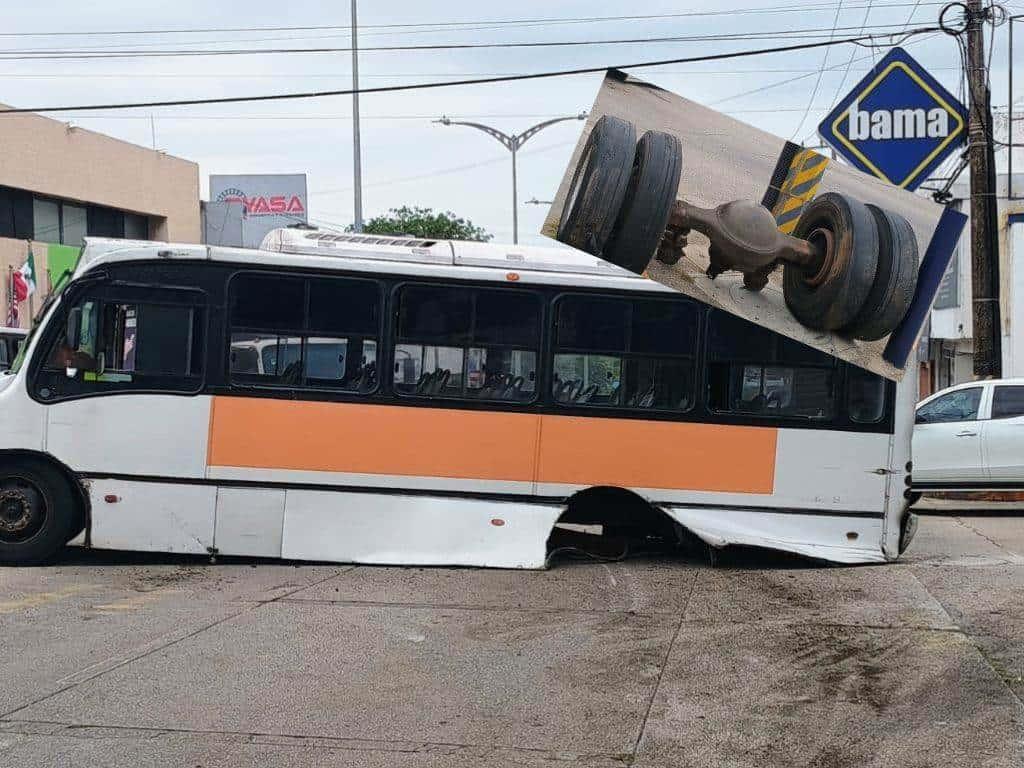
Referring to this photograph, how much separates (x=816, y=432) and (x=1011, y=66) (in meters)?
19.6

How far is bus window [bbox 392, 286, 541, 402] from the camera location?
36.9ft

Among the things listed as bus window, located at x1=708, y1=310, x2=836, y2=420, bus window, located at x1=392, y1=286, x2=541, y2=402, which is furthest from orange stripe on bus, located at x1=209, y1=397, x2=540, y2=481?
bus window, located at x1=708, y1=310, x2=836, y2=420

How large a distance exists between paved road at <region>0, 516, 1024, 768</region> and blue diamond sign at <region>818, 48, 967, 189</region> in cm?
660

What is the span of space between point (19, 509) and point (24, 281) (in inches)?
948

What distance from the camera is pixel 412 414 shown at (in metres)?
11.2

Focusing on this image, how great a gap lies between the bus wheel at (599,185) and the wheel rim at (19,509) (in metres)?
5.93

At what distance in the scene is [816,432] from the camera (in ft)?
37.4

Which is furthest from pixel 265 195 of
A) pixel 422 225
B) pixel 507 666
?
pixel 507 666

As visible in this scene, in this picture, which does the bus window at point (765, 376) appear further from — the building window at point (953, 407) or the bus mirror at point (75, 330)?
the building window at point (953, 407)

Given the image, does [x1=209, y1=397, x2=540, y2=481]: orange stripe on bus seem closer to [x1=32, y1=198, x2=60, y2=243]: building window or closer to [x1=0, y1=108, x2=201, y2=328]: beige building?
[x1=0, y1=108, x2=201, y2=328]: beige building

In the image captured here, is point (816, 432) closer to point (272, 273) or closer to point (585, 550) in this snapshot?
point (585, 550)

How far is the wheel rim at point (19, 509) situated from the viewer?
36.3ft

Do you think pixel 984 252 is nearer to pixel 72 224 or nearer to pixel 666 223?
pixel 666 223

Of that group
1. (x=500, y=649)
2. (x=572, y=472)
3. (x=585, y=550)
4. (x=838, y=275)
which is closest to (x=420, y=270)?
(x=572, y=472)
